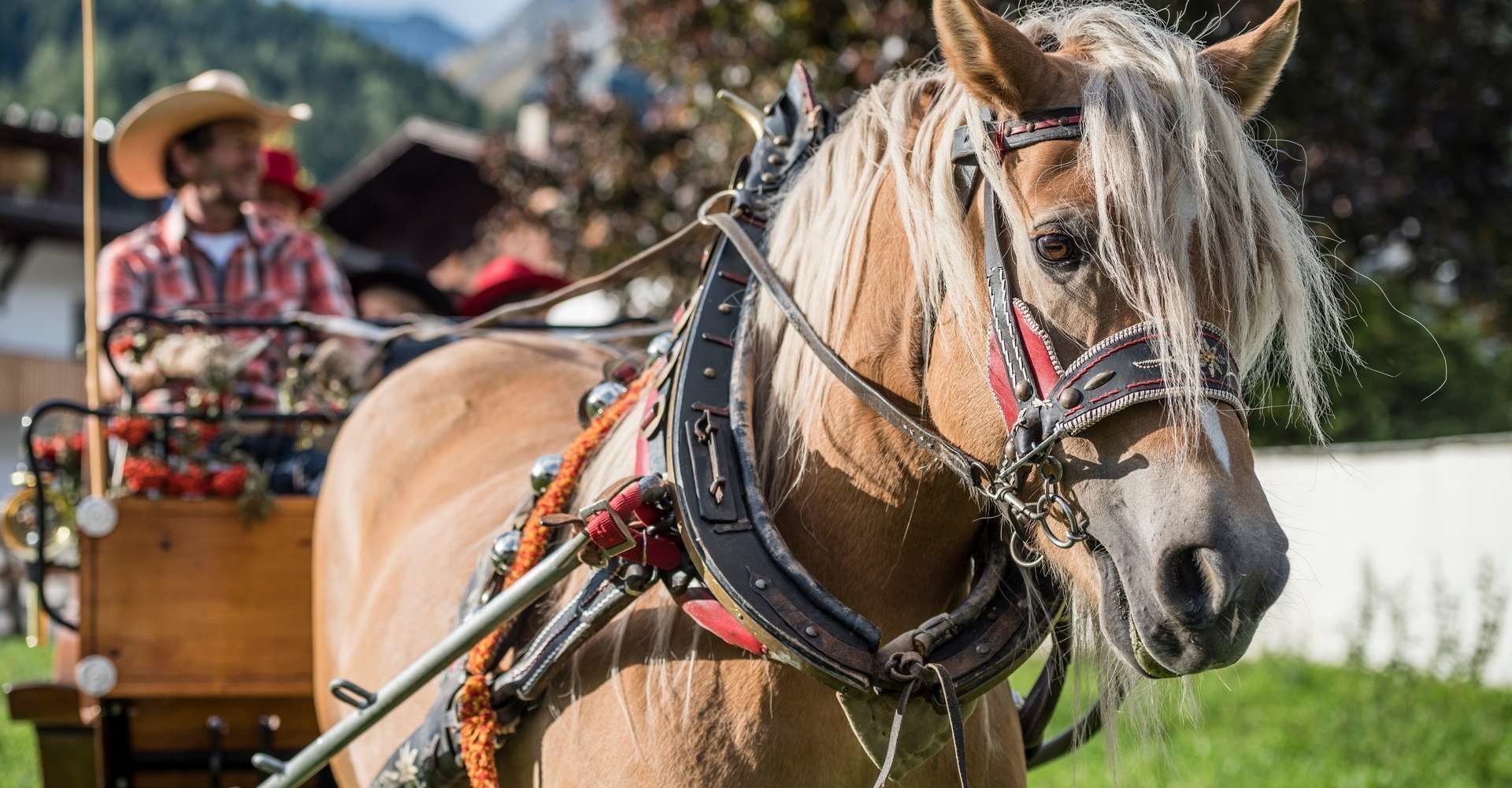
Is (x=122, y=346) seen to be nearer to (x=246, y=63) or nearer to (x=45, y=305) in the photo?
(x=45, y=305)

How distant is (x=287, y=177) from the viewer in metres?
7.30

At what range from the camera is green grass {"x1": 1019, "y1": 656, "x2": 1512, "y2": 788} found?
17.6 feet

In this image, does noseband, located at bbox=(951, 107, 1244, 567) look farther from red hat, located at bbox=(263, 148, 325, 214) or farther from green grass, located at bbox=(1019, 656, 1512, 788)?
red hat, located at bbox=(263, 148, 325, 214)

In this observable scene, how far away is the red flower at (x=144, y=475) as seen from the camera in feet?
11.8

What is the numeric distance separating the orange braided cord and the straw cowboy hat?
300 cm

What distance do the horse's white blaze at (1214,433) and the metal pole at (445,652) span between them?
90 cm

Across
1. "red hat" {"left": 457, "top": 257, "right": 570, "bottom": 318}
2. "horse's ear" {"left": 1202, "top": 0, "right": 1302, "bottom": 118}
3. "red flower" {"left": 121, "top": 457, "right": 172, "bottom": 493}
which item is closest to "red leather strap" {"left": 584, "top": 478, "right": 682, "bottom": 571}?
"horse's ear" {"left": 1202, "top": 0, "right": 1302, "bottom": 118}

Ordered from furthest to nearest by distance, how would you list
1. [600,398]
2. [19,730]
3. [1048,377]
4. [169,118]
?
[19,730] → [169,118] → [600,398] → [1048,377]

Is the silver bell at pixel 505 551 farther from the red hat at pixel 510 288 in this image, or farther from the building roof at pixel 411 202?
the building roof at pixel 411 202

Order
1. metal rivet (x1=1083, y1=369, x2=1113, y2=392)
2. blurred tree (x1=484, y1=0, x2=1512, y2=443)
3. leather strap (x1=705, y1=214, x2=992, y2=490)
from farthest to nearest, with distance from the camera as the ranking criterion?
blurred tree (x1=484, y1=0, x2=1512, y2=443), leather strap (x1=705, y1=214, x2=992, y2=490), metal rivet (x1=1083, y1=369, x2=1113, y2=392)

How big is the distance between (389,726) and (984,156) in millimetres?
1708

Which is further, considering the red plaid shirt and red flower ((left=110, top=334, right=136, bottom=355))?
the red plaid shirt

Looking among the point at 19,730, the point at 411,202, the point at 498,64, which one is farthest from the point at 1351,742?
the point at 498,64

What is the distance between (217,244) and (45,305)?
2476 cm
